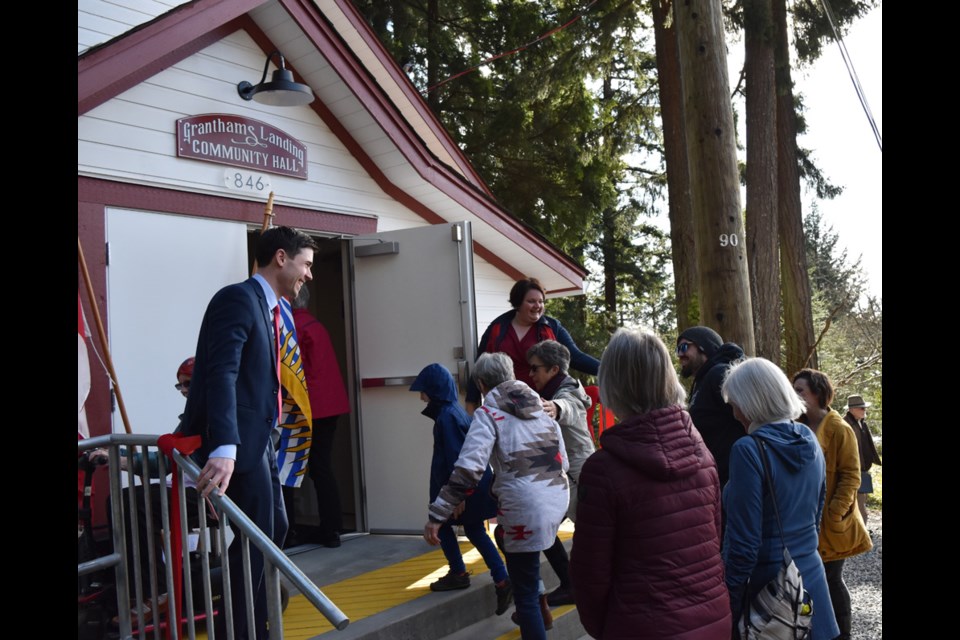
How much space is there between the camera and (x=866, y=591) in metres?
7.84

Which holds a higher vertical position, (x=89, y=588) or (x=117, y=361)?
(x=117, y=361)

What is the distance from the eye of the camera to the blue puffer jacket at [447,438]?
512 cm

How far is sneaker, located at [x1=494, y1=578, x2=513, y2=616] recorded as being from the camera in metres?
5.16

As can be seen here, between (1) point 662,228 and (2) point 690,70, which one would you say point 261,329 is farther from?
(1) point 662,228

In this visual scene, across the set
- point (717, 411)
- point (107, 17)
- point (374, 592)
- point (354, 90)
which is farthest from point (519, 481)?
point (107, 17)

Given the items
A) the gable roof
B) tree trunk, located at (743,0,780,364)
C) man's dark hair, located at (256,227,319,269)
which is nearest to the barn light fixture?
the gable roof

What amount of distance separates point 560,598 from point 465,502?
38.0 inches

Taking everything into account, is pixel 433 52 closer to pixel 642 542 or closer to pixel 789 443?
pixel 789 443

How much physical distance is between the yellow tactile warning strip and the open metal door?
2.73ft

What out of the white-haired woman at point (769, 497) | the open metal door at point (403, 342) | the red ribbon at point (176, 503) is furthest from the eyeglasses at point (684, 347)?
the red ribbon at point (176, 503)

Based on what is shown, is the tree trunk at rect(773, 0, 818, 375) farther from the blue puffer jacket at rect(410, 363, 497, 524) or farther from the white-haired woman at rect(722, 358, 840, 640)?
the white-haired woman at rect(722, 358, 840, 640)
